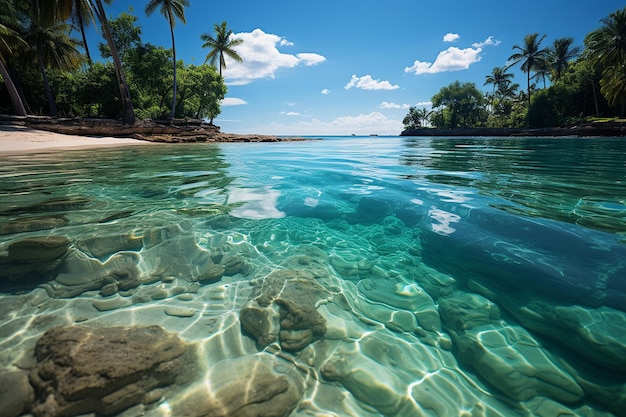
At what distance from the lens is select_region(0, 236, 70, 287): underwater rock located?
2.23 meters

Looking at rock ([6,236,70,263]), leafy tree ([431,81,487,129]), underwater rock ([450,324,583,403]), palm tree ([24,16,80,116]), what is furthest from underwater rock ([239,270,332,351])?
leafy tree ([431,81,487,129])

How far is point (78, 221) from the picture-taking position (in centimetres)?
332

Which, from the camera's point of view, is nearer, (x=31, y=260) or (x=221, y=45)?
(x=31, y=260)

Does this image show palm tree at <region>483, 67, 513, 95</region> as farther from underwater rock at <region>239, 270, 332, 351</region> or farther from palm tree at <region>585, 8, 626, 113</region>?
underwater rock at <region>239, 270, 332, 351</region>

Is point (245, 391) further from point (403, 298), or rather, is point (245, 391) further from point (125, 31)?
point (125, 31)

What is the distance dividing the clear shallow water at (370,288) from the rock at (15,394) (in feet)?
0.48

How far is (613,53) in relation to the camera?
98.7 feet

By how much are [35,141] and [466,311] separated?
2002 centimetres

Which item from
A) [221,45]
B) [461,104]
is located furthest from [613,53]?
[221,45]

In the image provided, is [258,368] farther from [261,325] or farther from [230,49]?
[230,49]

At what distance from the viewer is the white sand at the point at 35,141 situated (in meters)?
12.5

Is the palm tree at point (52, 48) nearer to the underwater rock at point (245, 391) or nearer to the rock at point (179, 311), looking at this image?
the rock at point (179, 311)

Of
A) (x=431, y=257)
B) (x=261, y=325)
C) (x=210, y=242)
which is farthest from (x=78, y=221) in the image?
(x=431, y=257)

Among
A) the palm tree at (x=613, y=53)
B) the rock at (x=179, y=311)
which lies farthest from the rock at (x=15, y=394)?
the palm tree at (x=613, y=53)
